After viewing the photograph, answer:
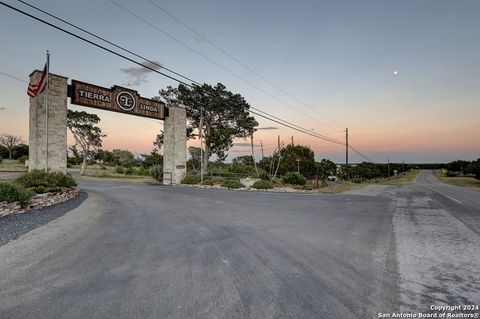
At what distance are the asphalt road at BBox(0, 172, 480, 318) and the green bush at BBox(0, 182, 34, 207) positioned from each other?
2.11 meters

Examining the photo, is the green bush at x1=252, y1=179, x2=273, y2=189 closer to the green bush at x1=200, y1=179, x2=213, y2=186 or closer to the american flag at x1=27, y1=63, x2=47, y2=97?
the green bush at x1=200, y1=179, x2=213, y2=186

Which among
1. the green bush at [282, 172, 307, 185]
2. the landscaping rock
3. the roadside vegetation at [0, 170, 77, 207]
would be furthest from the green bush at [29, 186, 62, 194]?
the green bush at [282, 172, 307, 185]

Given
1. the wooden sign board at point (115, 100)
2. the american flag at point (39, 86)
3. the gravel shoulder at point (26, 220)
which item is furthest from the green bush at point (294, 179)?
the american flag at point (39, 86)

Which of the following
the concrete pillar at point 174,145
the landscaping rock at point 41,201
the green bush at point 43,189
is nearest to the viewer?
the landscaping rock at point 41,201

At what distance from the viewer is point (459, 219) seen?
9320mm

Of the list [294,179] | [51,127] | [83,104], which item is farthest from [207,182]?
[51,127]

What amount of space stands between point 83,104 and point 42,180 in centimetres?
779

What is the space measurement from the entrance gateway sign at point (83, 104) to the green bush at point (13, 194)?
580cm

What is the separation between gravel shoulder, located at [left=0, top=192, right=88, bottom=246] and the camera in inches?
246

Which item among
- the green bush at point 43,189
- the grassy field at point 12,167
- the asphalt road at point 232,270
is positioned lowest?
the asphalt road at point 232,270

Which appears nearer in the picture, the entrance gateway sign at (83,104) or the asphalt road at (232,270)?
the asphalt road at (232,270)

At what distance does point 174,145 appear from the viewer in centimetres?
2384

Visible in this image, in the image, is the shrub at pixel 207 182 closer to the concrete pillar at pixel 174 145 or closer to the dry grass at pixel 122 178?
the concrete pillar at pixel 174 145

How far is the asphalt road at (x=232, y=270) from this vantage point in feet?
10.1
